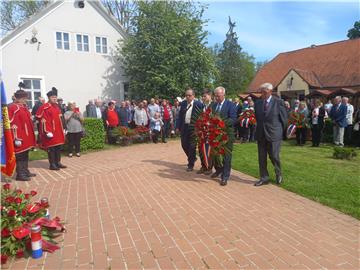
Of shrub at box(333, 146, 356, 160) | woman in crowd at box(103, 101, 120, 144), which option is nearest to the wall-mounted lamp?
woman in crowd at box(103, 101, 120, 144)

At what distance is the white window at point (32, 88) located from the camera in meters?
17.8

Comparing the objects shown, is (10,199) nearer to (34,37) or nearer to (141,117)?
(141,117)

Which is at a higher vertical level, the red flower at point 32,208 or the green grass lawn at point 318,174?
the red flower at point 32,208

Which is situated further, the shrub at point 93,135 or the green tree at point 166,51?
the green tree at point 166,51

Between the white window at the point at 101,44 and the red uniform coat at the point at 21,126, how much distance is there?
14294mm

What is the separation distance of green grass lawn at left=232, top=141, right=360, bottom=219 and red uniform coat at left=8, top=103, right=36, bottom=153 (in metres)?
5.05

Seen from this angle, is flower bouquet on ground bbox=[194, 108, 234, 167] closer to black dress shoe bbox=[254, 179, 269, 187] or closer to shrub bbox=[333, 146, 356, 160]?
black dress shoe bbox=[254, 179, 269, 187]

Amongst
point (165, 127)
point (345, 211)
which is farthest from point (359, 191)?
point (165, 127)

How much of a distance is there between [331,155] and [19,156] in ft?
29.4

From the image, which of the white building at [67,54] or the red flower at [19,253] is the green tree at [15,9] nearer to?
the white building at [67,54]

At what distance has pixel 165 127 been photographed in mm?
14133

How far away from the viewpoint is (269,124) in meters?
6.25

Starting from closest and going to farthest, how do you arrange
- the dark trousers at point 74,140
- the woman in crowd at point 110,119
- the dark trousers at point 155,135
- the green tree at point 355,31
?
the dark trousers at point 74,140 < the woman in crowd at point 110,119 < the dark trousers at point 155,135 < the green tree at point 355,31

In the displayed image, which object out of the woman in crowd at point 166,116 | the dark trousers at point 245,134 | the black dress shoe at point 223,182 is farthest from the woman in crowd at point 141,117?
the black dress shoe at point 223,182
